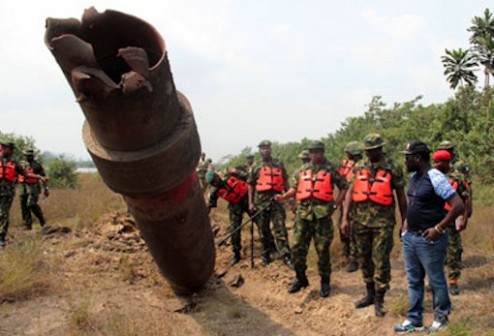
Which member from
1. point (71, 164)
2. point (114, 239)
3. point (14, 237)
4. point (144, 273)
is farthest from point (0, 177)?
point (71, 164)

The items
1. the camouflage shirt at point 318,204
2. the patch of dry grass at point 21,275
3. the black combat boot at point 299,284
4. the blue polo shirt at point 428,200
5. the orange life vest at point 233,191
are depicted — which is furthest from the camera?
the orange life vest at point 233,191

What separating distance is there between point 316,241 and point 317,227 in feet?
0.62

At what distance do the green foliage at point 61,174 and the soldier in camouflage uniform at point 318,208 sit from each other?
61.3 ft

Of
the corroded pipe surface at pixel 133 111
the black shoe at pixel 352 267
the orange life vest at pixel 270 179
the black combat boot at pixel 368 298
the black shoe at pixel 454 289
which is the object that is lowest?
the black shoe at pixel 454 289

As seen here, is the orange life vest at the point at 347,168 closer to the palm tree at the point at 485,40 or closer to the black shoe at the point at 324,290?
the black shoe at the point at 324,290

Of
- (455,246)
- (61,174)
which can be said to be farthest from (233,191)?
(61,174)

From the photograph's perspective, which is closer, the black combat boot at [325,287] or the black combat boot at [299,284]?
the black combat boot at [325,287]

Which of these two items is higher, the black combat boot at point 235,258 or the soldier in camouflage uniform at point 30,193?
the soldier in camouflage uniform at point 30,193

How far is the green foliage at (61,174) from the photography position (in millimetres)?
22420

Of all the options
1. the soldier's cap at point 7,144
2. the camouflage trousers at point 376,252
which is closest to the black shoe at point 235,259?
the camouflage trousers at point 376,252

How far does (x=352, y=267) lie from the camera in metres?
7.07

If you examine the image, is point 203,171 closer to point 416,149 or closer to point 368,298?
point 368,298

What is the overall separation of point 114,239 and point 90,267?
3.68ft

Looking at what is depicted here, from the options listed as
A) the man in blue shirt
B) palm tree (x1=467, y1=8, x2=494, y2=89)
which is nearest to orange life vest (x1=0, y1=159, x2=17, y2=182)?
the man in blue shirt
